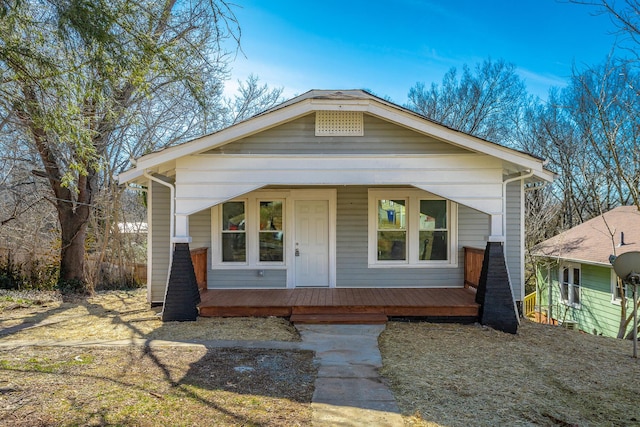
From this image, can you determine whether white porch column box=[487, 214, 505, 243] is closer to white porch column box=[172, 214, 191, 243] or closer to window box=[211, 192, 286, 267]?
window box=[211, 192, 286, 267]

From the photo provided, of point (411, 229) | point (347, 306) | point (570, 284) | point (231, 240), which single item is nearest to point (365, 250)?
point (411, 229)

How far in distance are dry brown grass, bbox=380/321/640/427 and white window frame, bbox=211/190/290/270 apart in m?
3.02

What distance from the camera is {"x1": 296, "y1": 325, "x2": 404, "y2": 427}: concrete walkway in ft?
11.3

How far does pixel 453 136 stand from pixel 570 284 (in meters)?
10.0

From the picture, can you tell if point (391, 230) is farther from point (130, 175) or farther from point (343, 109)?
point (130, 175)

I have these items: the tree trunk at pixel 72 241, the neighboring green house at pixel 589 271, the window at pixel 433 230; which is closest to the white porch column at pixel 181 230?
the window at pixel 433 230

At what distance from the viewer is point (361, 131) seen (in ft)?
22.4

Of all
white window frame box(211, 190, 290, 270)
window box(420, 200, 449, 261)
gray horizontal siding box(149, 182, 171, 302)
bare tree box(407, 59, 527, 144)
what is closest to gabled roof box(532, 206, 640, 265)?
window box(420, 200, 449, 261)

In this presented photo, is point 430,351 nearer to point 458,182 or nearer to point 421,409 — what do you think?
point 421,409

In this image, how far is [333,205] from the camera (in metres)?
8.49

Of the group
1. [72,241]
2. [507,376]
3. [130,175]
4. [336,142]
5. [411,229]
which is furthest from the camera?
[72,241]

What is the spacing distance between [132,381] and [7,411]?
3.36 ft

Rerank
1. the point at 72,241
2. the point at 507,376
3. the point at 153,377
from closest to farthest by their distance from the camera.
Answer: the point at 153,377, the point at 507,376, the point at 72,241

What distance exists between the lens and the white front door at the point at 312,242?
8.55m
